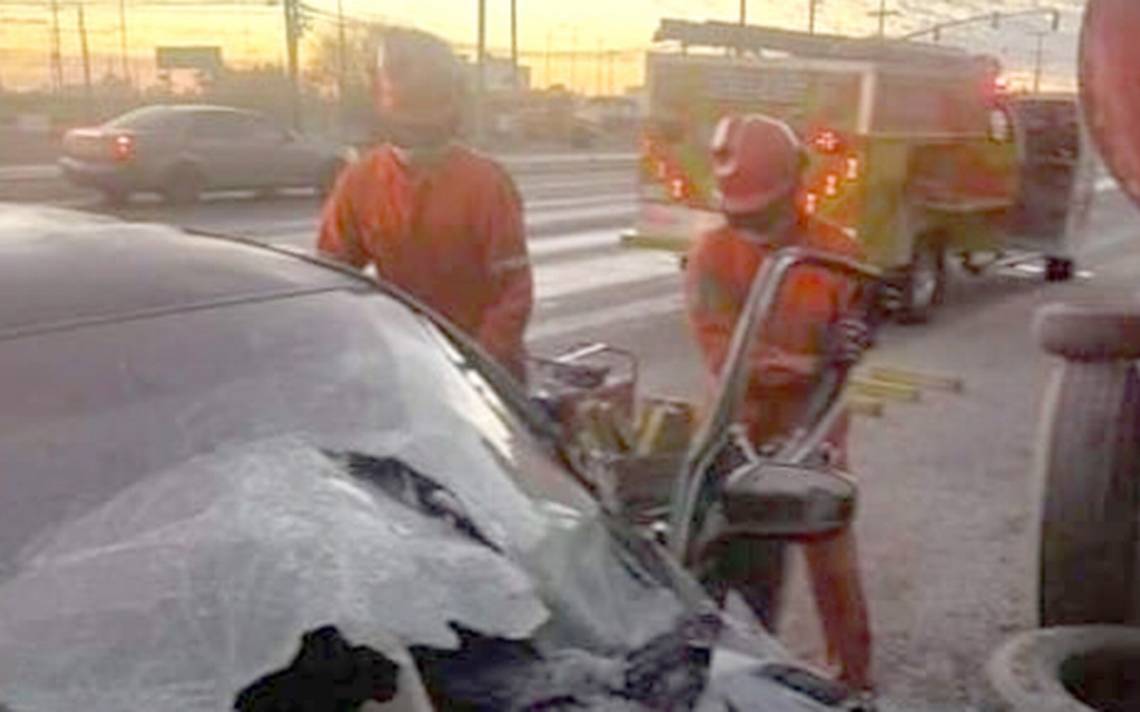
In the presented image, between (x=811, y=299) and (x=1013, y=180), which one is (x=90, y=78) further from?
(x=811, y=299)

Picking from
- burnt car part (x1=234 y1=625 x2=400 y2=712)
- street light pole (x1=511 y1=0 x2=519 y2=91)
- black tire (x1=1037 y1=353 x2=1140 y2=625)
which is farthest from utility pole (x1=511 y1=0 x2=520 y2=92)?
burnt car part (x1=234 y1=625 x2=400 y2=712)

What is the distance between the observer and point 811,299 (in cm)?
422

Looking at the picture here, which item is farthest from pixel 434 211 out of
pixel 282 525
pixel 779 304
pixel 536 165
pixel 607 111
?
pixel 607 111

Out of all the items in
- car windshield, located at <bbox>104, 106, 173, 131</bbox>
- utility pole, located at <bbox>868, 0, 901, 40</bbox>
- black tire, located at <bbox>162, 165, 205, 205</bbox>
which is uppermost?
utility pole, located at <bbox>868, 0, 901, 40</bbox>

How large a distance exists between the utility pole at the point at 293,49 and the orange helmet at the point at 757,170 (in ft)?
92.8

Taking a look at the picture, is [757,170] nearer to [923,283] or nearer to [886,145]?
[886,145]

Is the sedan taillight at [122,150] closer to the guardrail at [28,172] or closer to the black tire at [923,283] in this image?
the guardrail at [28,172]

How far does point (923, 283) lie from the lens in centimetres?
1262

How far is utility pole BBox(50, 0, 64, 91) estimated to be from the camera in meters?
33.8

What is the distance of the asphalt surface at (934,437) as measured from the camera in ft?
16.8

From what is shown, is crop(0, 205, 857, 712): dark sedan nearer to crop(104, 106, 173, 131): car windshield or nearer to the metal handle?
the metal handle

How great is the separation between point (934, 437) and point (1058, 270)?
7.91 m

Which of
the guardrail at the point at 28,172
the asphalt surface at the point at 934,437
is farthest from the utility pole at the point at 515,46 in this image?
the asphalt surface at the point at 934,437

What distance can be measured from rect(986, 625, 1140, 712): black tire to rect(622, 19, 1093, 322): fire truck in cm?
700
